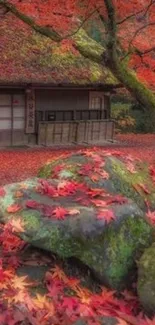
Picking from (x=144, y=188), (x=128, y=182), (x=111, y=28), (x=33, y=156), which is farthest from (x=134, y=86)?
(x=128, y=182)

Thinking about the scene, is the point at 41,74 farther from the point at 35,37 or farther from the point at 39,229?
the point at 39,229

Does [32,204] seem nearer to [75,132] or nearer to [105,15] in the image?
[105,15]

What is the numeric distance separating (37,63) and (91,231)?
1558 centimetres

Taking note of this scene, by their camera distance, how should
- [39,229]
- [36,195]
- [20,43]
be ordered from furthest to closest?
1. [20,43]
2. [36,195]
3. [39,229]

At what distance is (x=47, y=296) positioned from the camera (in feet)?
18.4

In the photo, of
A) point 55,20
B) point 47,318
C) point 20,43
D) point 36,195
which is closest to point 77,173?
point 36,195

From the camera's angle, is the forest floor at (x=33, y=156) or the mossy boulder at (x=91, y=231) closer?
the mossy boulder at (x=91, y=231)

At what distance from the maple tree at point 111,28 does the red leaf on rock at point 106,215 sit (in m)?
8.83

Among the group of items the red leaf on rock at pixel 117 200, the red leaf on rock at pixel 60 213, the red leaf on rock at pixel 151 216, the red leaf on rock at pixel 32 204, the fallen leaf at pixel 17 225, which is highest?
the red leaf on rock at pixel 117 200

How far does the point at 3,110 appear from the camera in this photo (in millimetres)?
20312

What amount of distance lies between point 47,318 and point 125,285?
1196 millimetres

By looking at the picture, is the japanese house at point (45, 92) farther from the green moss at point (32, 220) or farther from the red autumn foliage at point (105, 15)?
the green moss at point (32, 220)

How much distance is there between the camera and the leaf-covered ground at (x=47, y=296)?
16.9ft


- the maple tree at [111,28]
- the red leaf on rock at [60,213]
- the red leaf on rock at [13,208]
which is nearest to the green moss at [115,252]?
the red leaf on rock at [60,213]
